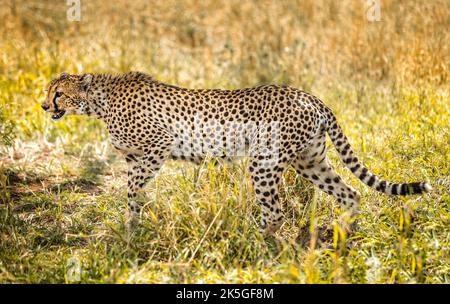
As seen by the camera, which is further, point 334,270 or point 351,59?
point 351,59

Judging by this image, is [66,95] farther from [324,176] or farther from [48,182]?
[324,176]

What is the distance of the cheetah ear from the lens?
5770mm

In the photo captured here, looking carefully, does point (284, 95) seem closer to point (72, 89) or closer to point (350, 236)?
point (350, 236)

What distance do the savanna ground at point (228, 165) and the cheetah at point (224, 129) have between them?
197 millimetres

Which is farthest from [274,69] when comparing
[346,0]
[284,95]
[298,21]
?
[284,95]

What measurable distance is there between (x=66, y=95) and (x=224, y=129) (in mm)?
1429

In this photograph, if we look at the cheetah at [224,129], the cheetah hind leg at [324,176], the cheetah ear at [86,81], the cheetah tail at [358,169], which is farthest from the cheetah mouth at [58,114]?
the cheetah tail at [358,169]

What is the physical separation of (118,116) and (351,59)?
4.38 m

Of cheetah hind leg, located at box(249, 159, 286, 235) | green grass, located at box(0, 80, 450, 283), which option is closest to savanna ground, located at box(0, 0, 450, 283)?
green grass, located at box(0, 80, 450, 283)

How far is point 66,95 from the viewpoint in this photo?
227 inches

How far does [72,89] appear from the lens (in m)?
5.77

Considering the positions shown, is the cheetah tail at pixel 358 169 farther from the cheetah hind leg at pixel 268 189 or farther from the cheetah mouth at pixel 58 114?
the cheetah mouth at pixel 58 114

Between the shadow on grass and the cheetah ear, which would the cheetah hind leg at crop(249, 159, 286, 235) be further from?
the shadow on grass

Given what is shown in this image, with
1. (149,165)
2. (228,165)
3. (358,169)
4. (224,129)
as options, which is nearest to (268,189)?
(228,165)
